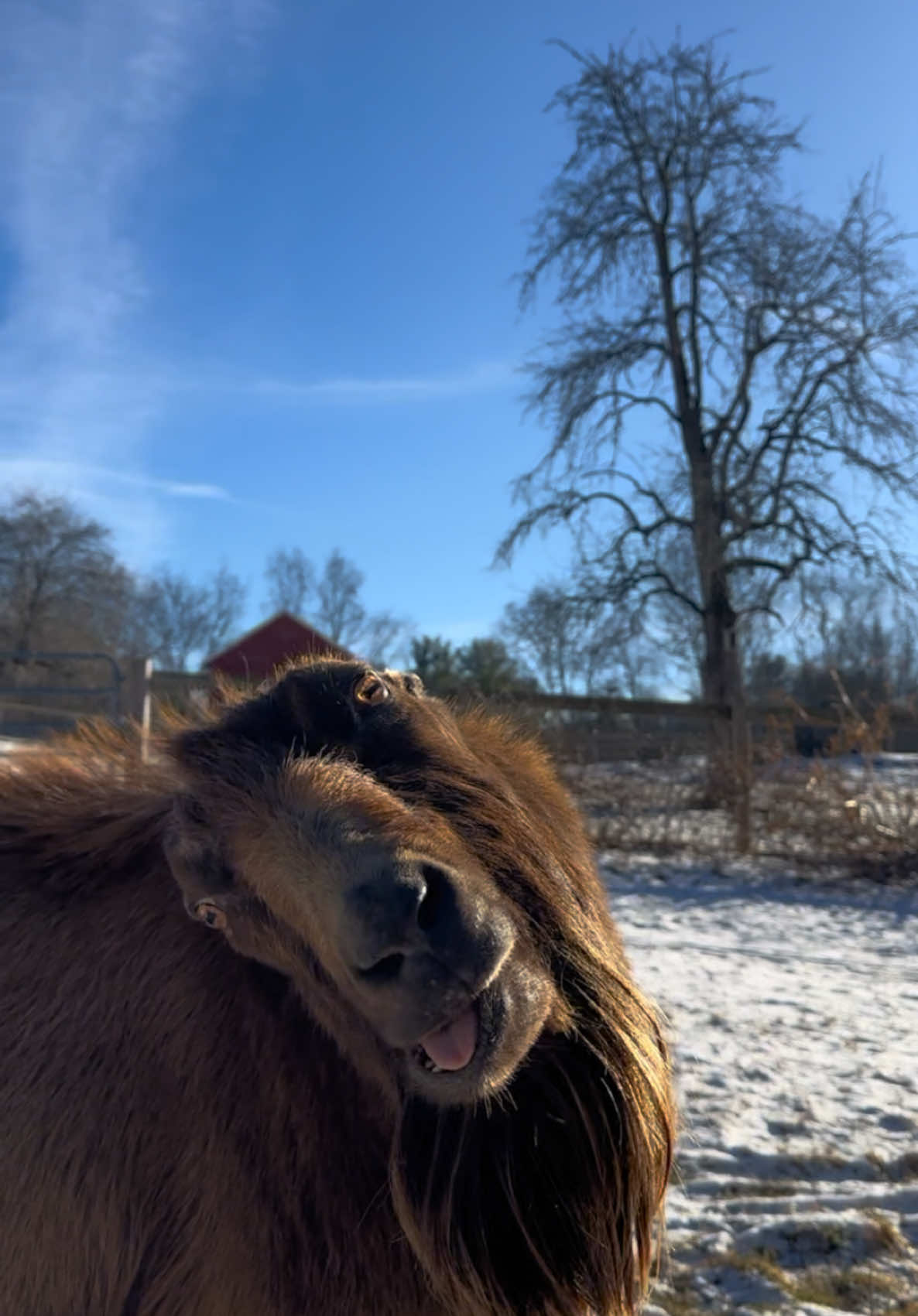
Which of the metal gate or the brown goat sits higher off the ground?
the metal gate

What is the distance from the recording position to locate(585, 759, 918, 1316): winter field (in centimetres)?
309

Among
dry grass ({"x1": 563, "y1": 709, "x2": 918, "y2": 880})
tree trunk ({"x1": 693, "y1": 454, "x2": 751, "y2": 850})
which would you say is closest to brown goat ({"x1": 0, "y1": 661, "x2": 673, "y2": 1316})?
dry grass ({"x1": 563, "y1": 709, "x2": 918, "y2": 880})

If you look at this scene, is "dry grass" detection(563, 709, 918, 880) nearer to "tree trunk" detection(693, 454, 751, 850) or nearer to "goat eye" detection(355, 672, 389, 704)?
"tree trunk" detection(693, 454, 751, 850)

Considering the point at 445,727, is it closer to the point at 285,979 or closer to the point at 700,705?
the point at 285,979

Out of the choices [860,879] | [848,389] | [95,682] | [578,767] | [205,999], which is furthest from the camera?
[848,389]

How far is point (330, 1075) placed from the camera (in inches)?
85.8

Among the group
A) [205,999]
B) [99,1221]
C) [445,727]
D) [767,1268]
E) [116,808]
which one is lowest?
[767,1268]

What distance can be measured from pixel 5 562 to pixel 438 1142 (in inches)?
1222

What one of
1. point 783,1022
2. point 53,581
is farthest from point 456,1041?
point 53,581

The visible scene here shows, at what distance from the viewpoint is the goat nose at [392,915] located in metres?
1.66

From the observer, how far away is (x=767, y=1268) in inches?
122

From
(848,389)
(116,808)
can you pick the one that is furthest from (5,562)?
(116,808)

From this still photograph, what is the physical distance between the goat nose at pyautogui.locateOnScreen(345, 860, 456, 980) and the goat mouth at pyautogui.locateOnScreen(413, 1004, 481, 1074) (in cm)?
16

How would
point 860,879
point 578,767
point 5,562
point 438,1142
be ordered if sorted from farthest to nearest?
point 5,562
point 578,767
point 860,879
point 438,1142
